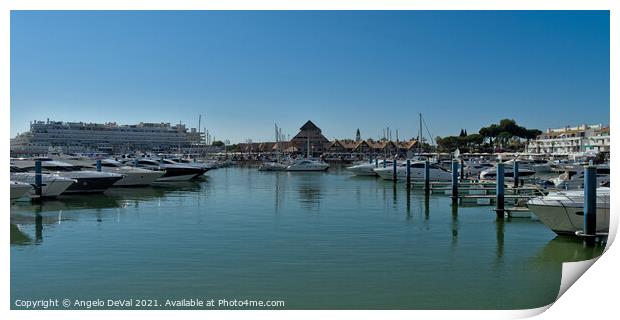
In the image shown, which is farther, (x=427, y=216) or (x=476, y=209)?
(x=476, y=209)

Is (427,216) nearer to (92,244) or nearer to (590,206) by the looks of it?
(590,206)

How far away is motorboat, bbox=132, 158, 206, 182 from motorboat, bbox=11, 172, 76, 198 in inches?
492

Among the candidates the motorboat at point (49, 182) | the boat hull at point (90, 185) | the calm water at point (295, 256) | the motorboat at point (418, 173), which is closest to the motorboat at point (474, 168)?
the motorboat at point (418, 173)

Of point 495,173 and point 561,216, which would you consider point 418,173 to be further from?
point 561,216

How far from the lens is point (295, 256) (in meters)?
12.4

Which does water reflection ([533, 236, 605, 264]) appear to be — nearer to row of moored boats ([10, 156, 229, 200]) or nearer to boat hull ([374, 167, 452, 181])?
row of moored boats ([10, 156, 229, 200])

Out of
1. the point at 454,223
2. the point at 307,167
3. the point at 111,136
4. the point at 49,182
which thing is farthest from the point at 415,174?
the point at 111,136

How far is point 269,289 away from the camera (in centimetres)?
990

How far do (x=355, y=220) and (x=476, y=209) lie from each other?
5793 millimetres

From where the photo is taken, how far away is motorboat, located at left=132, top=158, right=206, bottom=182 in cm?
3800

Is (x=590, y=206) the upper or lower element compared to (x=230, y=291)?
upper

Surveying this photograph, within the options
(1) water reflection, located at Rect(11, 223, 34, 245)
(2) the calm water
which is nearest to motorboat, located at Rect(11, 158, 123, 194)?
(2) the calm water

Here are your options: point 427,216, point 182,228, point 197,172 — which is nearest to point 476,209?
point 427,216

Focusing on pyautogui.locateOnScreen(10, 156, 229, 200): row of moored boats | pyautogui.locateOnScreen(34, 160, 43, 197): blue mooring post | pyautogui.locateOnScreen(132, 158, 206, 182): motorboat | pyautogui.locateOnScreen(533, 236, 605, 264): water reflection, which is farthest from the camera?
pyautogui.locateOnScreen(132, 158, 206, 182): motorboat
